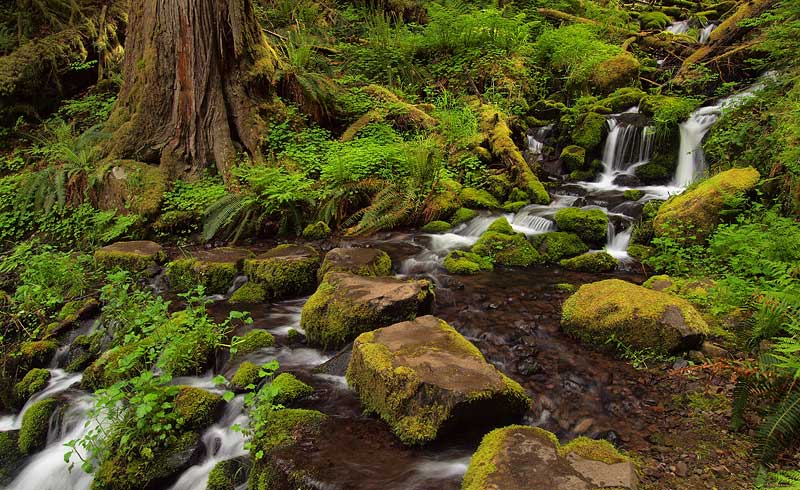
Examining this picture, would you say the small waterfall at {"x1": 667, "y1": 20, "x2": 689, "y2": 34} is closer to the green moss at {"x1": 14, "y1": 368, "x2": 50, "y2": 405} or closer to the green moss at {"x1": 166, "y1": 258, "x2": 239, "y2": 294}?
the green moss at {"x1": 166, "y1": 258, "x2": 239, "y2": 294}

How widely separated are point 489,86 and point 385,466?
11025mm

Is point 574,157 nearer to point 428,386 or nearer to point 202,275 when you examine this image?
point 202,275

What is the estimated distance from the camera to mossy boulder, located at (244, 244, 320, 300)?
563 cm

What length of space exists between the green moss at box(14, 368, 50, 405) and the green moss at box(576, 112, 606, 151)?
1018 cm

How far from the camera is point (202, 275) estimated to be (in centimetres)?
591

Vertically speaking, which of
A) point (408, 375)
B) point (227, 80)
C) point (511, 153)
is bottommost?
point (408, 375)

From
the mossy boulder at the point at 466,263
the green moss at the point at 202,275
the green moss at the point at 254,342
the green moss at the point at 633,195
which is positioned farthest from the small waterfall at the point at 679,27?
the green moss at the point at 254,342

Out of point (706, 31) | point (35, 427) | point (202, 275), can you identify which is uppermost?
point (706, 31)

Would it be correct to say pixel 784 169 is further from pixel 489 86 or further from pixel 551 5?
pixel 551 5

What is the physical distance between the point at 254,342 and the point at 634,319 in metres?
3.46

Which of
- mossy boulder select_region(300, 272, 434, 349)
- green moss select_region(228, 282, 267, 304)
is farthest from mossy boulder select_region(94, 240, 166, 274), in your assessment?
mossy boulder select_region(300, 272, 434, 349)

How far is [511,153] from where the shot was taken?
911cm

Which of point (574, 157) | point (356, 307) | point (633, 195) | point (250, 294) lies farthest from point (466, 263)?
point (574, 157)

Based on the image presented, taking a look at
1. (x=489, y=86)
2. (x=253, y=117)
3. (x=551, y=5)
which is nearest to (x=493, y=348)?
(x=253, y=117)
